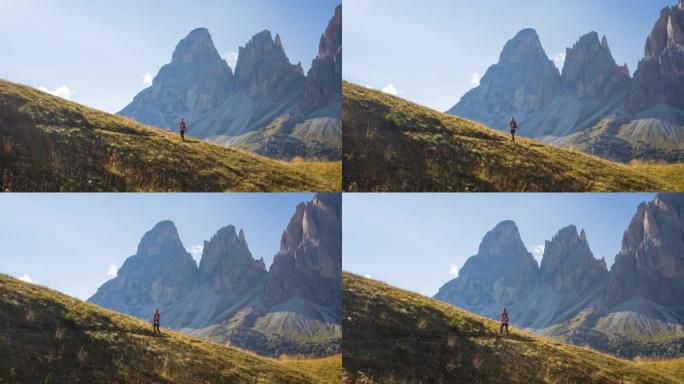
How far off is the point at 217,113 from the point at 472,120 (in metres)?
14.5

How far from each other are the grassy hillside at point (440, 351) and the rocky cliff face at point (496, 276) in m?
1.31

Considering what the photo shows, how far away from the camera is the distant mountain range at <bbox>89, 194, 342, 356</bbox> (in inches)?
907

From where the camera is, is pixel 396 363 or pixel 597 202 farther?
pixel 597 202

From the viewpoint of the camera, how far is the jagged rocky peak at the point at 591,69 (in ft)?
97.2

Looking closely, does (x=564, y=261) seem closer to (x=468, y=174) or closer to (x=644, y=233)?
(x=644, y=233)

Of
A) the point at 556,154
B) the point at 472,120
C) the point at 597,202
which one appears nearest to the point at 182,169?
the point at 472,120

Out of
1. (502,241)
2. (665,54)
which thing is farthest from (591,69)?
(502,241)

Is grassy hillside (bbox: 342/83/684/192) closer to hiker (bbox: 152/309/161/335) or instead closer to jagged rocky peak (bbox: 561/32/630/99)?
jagged rocky peak (bbox: 561/32/630/99)

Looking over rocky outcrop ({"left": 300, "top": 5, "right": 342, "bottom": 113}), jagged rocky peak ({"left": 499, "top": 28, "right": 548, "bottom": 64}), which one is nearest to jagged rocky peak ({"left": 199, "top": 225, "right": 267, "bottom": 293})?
rocky outcrop ({"left": 300, "top": 5, "right": 342, "bottom": 113})

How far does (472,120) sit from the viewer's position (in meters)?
26.1

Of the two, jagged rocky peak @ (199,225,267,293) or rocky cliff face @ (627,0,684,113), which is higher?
rocky cliff face @ (627,0,684,113)

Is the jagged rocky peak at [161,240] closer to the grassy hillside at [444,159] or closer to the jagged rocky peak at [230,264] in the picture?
the jagged rocky peak at [230,264]

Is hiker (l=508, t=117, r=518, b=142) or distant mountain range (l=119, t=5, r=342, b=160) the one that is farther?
hiker (l=508, t=117, r=518, b=142)

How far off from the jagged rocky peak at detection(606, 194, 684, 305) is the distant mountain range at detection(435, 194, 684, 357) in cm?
5
